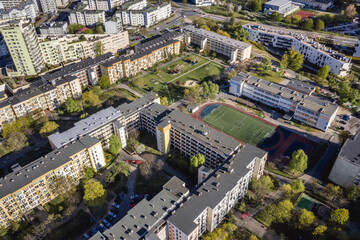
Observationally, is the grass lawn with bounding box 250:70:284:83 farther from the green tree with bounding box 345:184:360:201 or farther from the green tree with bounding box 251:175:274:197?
the green tree with bounding box 345:184:360:201

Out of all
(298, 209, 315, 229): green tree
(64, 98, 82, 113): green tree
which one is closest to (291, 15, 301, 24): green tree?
(298, 209, 315, 229): green tree

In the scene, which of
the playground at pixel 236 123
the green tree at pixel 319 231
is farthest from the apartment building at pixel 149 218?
the playground at pixel 236 123

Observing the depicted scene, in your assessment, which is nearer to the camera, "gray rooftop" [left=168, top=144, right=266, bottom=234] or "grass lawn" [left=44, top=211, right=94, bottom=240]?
"gray rooftop" [left=168, top=144, right=266, bottom=234]

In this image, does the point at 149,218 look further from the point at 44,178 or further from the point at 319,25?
the point at 319,25

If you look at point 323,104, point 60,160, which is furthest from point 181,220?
point 323,104

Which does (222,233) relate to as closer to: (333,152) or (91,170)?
(91,170)
